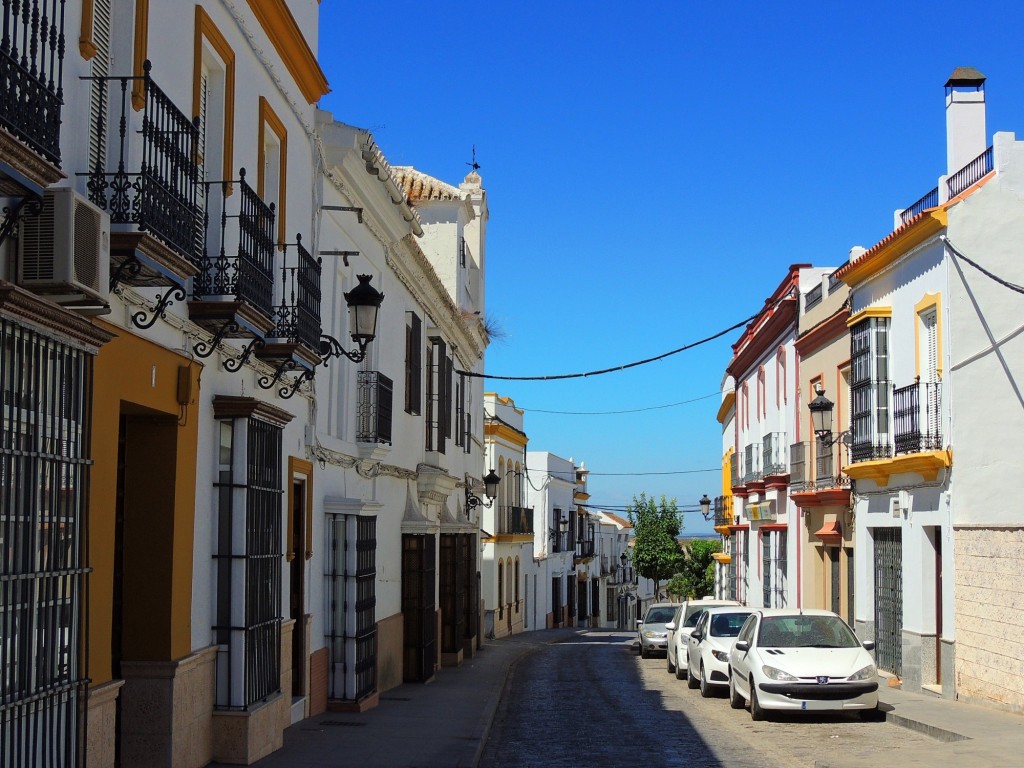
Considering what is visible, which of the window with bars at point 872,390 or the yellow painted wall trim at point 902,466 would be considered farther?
the window with bars at point 872,390

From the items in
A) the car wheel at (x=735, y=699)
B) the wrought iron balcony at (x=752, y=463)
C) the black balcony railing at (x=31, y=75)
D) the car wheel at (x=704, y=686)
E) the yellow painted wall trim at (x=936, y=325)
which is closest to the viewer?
the black balcony railing at (x=31, y=75)

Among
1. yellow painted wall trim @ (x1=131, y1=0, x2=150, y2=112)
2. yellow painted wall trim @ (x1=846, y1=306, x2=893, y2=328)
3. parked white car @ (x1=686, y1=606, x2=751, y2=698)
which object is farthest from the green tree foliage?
yellow painted wall trim @ (x1=131, y1=0, x2=150, y2=112)

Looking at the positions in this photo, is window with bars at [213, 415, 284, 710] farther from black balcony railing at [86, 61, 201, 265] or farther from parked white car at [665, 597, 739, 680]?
parked white car at [665, 597, 739, 680]

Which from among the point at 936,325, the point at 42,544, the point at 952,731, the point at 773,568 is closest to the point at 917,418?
the point at 936,325

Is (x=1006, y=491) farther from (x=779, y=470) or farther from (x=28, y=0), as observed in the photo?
(x=28, y=0)

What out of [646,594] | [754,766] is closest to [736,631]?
[754,766]

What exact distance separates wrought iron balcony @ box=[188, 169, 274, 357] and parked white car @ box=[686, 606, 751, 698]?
407 inches

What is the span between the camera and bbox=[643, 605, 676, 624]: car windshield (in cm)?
2947

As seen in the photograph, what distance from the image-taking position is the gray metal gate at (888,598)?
1948cm

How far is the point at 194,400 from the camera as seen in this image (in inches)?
381

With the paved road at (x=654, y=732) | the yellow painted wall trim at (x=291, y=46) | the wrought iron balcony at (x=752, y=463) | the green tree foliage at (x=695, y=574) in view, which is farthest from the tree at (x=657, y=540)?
the yellow painted wall trim at (x=291, y=46)

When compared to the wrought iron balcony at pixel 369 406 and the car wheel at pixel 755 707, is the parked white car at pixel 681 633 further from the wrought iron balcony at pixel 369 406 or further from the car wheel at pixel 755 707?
the wrought iron balcony at pixel 369 406

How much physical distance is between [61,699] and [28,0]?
363 centimetres

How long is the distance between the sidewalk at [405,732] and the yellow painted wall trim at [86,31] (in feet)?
18.6
